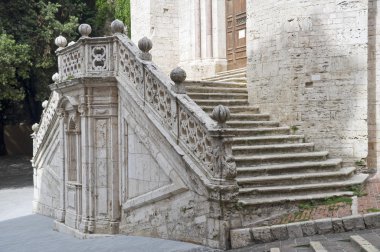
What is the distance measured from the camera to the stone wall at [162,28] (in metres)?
15.8

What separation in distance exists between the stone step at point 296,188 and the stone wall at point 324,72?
1.26m

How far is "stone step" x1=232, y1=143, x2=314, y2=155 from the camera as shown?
27.7ft

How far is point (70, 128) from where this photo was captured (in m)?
10.1

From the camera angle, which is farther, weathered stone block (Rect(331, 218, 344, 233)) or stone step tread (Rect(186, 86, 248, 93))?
stone step tread (Rect(186, 86, 248, 93))

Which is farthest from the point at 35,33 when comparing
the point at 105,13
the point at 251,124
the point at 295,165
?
the point at 295,165

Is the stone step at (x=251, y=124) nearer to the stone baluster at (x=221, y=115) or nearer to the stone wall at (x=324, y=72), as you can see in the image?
the stone wall at (x=324, y=72)

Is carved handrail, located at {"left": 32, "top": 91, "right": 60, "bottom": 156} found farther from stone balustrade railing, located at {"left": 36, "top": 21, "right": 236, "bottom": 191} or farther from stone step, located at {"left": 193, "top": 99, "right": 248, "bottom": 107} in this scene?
stone step, located at {"left": 193, "top": 99, "right": 248, "bottom": 107}

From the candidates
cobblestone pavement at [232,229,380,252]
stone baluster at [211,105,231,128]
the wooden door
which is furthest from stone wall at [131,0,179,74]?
cobblestone pavement at [232,229,380,252]

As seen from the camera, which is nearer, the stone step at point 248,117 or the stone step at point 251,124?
the stone step at point 251,124

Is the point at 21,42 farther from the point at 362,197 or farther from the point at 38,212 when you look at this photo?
the point at 362,197

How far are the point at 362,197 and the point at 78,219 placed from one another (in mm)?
5333

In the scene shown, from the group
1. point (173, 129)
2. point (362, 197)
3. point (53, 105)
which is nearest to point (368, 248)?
point (362, 197)

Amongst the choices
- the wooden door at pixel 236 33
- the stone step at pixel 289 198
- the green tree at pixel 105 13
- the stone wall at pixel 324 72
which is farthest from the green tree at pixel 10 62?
the stone step at pixel 289 198

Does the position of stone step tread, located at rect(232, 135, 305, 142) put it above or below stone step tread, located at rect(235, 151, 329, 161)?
above
